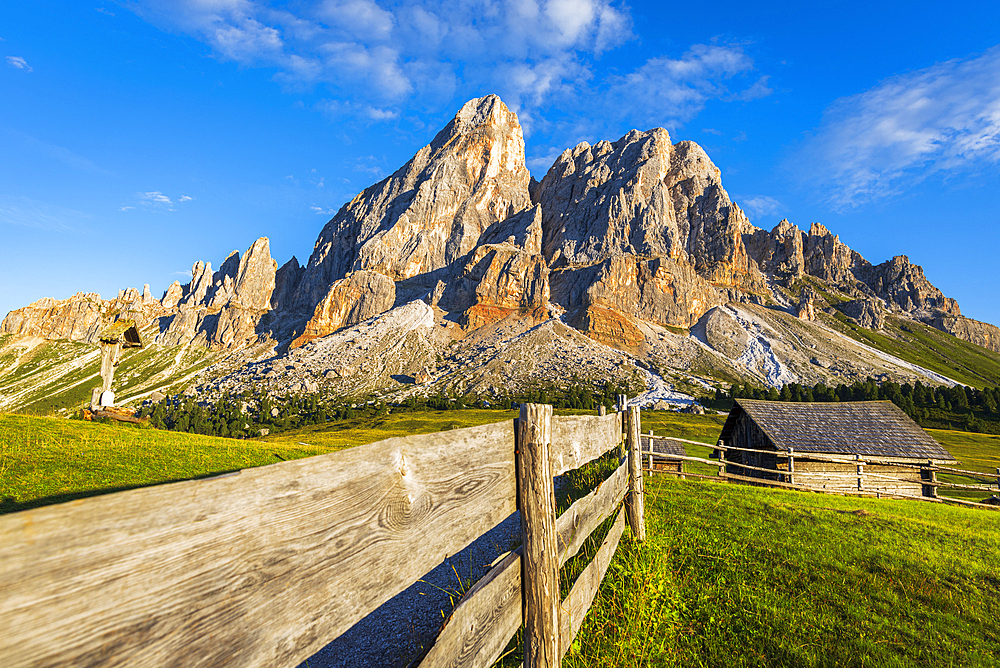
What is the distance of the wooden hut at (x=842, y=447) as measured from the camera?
2284 centimetres

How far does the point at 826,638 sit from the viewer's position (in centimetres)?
504

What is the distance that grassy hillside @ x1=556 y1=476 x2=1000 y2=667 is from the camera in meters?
4.59

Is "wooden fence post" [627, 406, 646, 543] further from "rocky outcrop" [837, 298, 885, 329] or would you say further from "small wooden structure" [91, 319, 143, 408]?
"rocky outcrop" [837, 298, 885, 329]

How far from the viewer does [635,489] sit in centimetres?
696

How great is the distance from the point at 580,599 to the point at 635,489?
3.36 metres

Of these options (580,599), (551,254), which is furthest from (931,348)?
(580,599)

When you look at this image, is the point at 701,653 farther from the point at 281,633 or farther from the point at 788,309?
the point at 788,309

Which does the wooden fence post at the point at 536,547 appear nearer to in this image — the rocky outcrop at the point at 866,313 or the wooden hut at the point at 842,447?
the wooden hut at the point at 842,447

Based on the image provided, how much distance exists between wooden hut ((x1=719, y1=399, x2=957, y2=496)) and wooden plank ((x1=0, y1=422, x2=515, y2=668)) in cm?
2318

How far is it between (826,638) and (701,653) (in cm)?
167

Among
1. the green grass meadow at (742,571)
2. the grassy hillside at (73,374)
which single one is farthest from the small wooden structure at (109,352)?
the grassy hillside at (73,374)

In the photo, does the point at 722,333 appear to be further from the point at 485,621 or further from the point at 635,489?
the point at 485,621

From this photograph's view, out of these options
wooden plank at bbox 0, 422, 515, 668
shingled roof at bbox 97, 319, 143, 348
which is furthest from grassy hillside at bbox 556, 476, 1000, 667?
shingled roof at bbox 97, 319, 143, 348

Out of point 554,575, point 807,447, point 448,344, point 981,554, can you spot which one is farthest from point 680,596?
point 448,344
